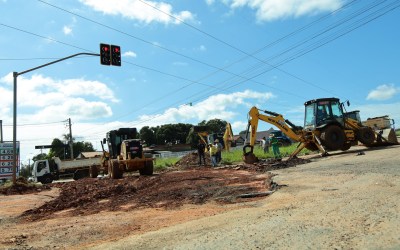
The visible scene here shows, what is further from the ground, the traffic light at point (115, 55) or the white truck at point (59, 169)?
the traffic light at point (115, 55)

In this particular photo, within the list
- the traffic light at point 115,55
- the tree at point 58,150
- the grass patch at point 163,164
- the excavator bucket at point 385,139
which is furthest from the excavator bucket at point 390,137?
the tree at point 58,150

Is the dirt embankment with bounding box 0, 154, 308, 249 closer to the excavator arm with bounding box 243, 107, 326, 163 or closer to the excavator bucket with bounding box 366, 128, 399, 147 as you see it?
the excavator arm with bounding box 243, 107, 326, 163

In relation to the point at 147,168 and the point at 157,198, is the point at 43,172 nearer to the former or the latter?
the point at 147,168

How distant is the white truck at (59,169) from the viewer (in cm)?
4106

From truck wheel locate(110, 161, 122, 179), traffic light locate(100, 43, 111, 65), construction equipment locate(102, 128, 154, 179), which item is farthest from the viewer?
construction equipment locate(102, 128, 154, 179)

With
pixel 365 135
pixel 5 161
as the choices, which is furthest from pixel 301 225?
pixel 5 161

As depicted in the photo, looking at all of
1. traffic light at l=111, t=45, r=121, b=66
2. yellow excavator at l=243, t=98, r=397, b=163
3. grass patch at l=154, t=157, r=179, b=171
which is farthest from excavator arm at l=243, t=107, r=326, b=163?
grass patch at l=154, t=157, r=179, b=171

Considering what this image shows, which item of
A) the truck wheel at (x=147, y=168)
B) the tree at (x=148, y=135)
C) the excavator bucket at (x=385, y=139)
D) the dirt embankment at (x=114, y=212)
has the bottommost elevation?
the dirt embankment at (x=114, y=212)

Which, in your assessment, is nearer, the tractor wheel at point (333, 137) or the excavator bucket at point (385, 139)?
the tractor wheel at point (333, 137)

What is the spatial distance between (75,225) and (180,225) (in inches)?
105

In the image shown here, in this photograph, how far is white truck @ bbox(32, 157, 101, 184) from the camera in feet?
135

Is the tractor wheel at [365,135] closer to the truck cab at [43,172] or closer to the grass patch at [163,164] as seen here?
the grass patch at [163,164]

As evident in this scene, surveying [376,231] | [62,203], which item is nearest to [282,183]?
[376,231]

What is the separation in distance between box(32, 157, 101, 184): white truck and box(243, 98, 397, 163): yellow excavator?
22.3 m
